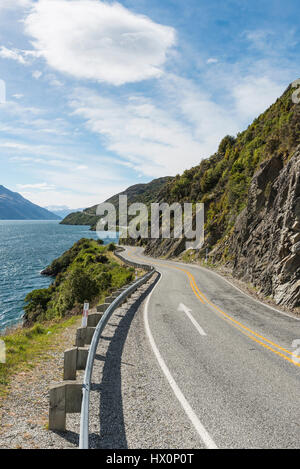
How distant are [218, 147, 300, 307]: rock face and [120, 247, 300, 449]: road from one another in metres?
2.24

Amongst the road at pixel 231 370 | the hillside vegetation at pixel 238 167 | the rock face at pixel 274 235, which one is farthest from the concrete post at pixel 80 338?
the hillside vegetation at pixel 238 167

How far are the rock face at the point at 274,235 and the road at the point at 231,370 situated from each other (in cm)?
224

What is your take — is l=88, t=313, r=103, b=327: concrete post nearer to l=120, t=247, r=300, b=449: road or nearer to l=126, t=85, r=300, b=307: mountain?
l=120, t=247, r=300, b=449: road

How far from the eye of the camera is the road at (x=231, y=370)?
4.55 m

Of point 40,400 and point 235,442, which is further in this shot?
point 40,400

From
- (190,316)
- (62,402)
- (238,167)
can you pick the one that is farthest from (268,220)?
(238,167)

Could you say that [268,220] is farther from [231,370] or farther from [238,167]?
[238,167]

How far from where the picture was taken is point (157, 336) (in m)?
Answer: 9.48

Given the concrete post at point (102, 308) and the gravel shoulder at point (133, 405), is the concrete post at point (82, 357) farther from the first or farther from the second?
the concrete post at point (102, 308)
